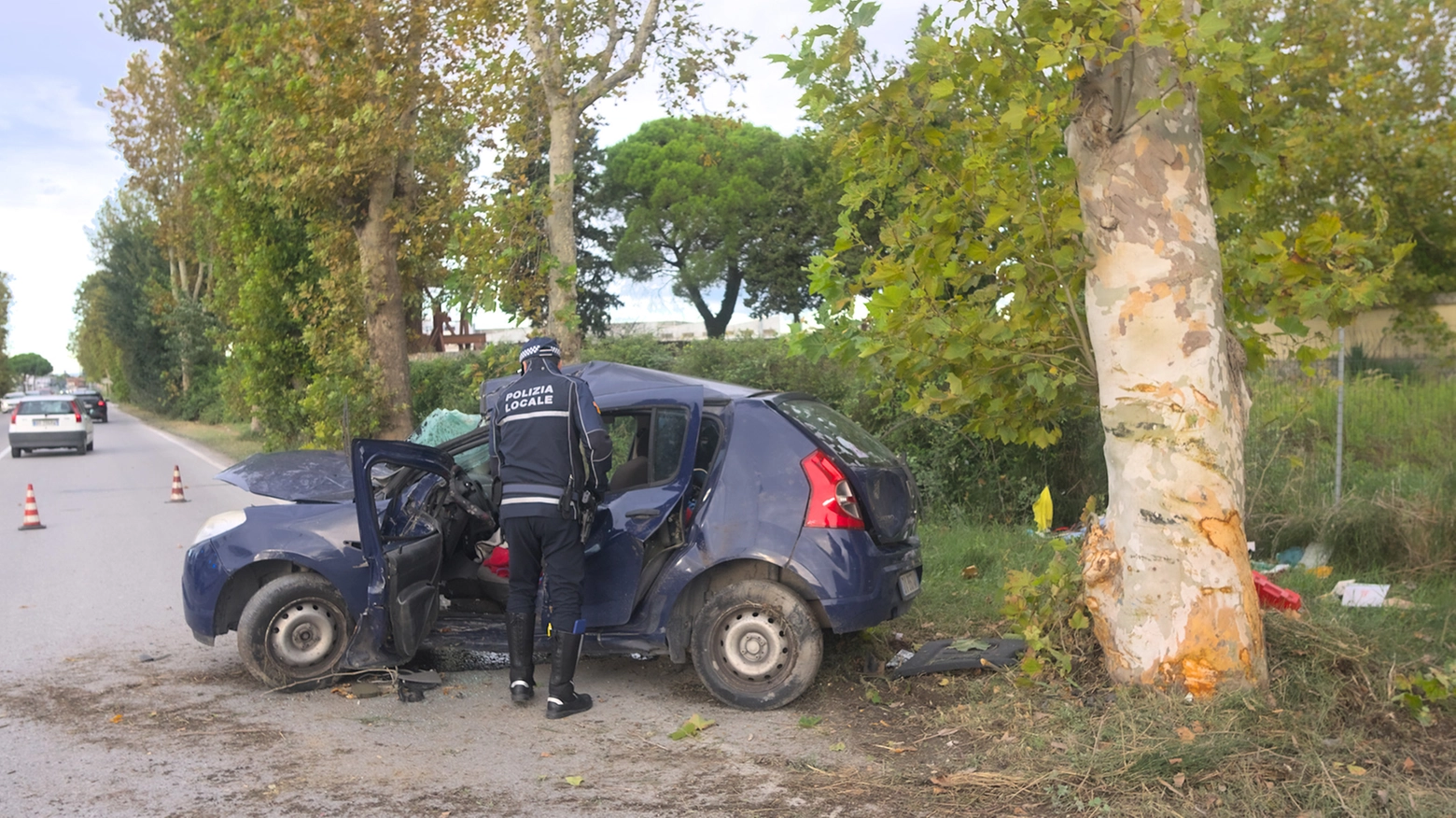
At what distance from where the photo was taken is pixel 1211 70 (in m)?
4.68

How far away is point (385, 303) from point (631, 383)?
550 inches

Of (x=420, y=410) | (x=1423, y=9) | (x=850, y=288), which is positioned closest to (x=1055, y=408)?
(x=850, y=288)

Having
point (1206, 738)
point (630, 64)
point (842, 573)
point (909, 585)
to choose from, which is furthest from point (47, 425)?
point (1206, 738)

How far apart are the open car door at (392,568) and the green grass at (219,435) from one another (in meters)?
16.5

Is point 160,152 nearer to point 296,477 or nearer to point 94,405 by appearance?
point 94,405

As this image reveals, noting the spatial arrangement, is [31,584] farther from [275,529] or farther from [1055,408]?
[1055,408]

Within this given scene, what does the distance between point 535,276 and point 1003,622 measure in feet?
28.7

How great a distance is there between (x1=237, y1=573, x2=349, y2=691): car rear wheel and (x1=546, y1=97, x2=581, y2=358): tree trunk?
8.07m

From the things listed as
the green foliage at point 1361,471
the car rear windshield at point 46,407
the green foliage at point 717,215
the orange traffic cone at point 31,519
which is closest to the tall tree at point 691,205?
the green foliage at point 717,215

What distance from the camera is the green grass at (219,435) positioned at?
29.6m

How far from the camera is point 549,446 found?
554 cm

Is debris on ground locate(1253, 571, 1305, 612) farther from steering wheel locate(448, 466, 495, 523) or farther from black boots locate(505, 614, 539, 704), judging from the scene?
steering wheel locate(448, 466, 495, 523)

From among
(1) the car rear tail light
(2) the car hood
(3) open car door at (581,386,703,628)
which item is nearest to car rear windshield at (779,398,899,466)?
(1) the car rear tail light

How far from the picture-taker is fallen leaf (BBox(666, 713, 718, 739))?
5203mm
